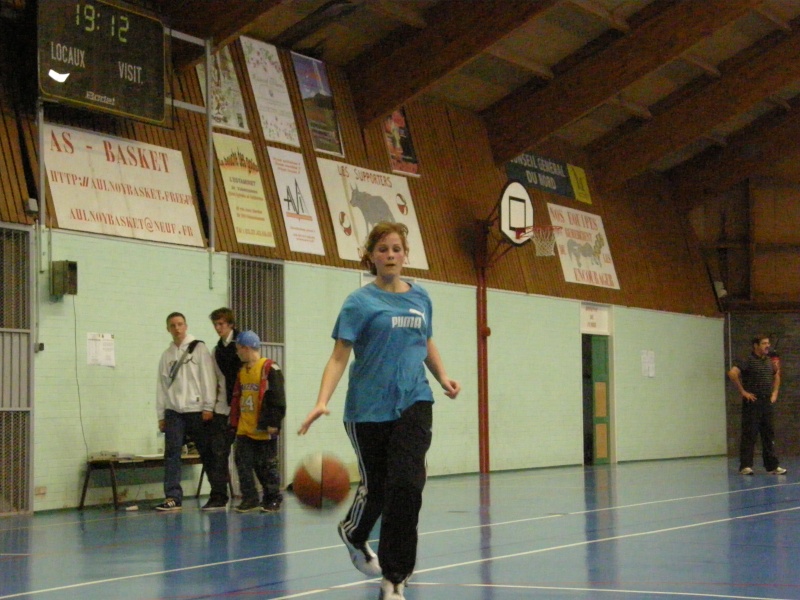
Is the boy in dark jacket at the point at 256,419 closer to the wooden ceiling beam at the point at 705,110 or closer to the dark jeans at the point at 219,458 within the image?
the dark jeans at the point at 219,458

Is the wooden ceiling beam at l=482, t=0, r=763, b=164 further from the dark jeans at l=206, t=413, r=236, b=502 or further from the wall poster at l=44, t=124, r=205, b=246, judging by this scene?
the dark jeans at l=206, t=413, r=236, b=502

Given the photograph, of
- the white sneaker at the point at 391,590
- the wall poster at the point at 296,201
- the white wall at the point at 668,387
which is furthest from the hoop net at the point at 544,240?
the white sneaker at the point at 391,590

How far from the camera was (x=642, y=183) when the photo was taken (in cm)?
2609

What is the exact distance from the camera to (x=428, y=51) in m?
18.3

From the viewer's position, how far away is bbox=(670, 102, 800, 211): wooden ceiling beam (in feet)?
83.7

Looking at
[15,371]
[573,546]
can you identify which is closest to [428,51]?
[15,371]

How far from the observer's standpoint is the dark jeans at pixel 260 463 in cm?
1176

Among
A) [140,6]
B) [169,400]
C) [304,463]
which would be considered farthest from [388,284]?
[140,6]

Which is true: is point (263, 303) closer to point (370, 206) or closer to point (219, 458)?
point (370, 206)

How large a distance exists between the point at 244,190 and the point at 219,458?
449 cm

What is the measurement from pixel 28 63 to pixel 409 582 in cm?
853

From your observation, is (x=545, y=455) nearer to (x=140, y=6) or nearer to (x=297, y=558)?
(x=140, y=6)

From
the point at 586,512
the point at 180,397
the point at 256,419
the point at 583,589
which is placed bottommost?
the point at 586,512

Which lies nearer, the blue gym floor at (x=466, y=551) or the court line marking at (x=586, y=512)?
the blue gym floor at (x=466, y=551)
